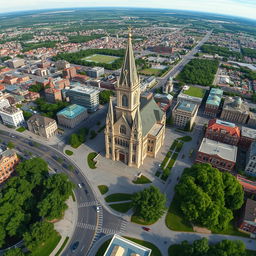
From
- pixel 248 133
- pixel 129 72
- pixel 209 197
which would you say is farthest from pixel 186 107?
pixel 209 197

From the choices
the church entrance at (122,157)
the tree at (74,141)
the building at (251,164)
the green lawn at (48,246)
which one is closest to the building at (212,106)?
the building at (251,164)

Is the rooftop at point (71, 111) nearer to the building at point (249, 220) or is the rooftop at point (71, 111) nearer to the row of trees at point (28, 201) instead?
the row of trees at point (28, 201)

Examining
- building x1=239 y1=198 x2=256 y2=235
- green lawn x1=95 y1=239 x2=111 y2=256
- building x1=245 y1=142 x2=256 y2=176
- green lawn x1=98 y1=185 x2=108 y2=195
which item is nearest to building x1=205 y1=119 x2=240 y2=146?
building x1=245 y1=142 x2=256 y2=176

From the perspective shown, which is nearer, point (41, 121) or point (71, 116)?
point (41, 121)

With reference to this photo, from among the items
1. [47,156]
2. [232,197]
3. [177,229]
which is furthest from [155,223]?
[47,156]

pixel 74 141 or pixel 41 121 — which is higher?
pixel 41 121

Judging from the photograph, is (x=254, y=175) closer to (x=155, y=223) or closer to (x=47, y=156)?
(x=155, y=223)

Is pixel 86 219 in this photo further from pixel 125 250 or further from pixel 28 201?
pixel 125 250
